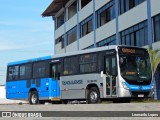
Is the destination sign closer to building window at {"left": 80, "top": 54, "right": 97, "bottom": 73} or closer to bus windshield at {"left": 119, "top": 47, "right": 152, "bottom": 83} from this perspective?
bus windshield at {"left": 119, "top": 47, "right": 152, "bottom": 83}

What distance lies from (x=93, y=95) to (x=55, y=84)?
12.0 ft

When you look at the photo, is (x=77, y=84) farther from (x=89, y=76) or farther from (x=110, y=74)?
(x=110, y=74)

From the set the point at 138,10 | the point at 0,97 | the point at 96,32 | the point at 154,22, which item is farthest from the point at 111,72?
the point at 0,97

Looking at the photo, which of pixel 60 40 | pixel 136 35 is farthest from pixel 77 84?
pixel 60 40

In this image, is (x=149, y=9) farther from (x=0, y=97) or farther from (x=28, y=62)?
(x=0, y=97)

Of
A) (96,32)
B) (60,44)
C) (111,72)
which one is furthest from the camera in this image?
(60,44)

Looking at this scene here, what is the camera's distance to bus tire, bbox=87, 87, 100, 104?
70.7ft

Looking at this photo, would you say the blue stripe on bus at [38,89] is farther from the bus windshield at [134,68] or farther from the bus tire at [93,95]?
the bus windshield at [134,68]

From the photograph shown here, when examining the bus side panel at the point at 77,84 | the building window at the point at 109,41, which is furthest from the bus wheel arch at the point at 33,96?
the building window at the point at 109,41

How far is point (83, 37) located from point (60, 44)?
11.3m

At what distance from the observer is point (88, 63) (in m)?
22.3

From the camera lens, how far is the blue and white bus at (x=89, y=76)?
2061 centimetres

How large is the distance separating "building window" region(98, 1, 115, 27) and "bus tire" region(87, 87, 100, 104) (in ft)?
56.6

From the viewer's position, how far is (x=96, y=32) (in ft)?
139
